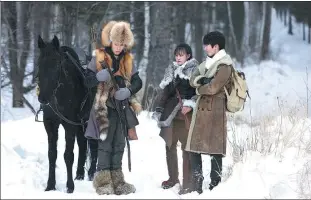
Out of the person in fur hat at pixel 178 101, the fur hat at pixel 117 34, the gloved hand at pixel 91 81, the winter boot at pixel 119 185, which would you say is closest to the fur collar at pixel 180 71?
the person in fur hat at pixel 178 101

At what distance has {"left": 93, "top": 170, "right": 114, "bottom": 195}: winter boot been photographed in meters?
5.33

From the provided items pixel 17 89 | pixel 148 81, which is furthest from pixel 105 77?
pixel 17 89

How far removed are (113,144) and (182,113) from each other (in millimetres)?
815

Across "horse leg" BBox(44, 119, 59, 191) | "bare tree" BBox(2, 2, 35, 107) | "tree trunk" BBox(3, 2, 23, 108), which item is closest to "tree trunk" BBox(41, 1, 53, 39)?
"bare tree" BBox(2, 2, 35, 107)

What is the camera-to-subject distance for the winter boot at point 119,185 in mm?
5395

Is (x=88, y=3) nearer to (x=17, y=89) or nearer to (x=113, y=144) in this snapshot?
(x=17, y=89)

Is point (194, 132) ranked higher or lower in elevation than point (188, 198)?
higher

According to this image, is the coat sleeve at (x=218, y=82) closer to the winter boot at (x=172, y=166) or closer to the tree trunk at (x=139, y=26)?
the winter boot at (x=172, y=166)

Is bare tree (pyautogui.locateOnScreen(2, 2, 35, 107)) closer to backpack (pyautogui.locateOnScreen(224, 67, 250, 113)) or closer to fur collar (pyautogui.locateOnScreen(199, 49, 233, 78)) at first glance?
fur collar (pyautogui.locateOnScreen(199, 49, 233, 78))

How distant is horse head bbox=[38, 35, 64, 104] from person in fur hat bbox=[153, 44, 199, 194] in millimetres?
1195

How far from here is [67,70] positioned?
18.4 feet

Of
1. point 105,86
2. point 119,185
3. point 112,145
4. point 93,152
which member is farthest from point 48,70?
point 93,152

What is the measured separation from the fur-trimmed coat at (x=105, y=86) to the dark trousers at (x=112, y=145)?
0.11 m

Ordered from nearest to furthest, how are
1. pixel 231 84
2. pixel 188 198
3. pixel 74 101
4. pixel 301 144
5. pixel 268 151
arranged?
pixel 188 198
pixel 231 84
pixel 74 101
pixel 268 151
pixel 301 144
